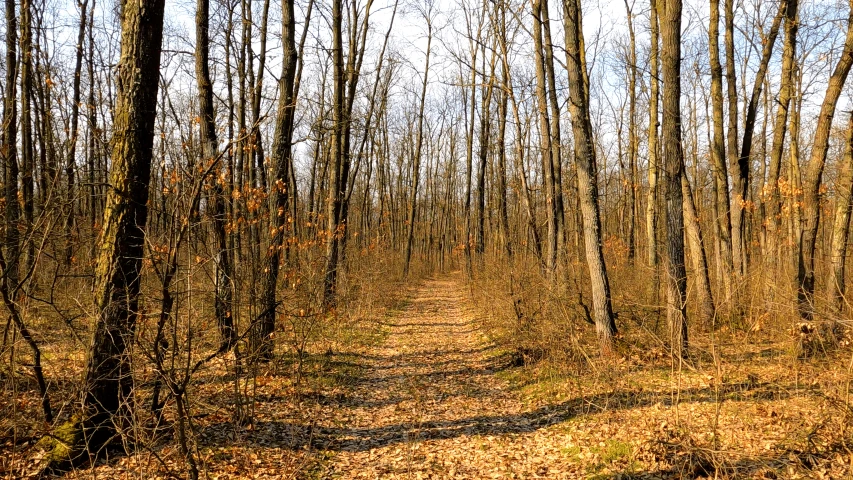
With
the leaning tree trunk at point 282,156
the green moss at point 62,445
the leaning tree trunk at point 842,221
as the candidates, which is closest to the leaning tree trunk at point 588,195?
the leaning tree trunk at point 842,221

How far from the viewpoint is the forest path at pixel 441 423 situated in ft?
15.7

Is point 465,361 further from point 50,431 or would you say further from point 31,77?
point 31,77

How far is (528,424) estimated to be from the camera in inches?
232

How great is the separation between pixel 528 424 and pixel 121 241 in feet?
15.8

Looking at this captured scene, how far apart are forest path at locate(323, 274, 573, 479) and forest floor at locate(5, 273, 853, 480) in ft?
0.08

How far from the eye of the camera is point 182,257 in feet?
16.0

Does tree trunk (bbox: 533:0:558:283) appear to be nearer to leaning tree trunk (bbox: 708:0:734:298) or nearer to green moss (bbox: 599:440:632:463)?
leaning tree trunk (bbox: 708:0:734:298)

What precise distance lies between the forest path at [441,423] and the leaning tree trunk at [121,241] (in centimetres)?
214

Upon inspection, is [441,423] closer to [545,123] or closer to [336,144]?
[545,123]

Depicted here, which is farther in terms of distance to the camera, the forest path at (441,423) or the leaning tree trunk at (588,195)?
the leaning tree trunk at (588,195)

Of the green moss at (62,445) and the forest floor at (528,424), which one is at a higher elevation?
the green moss at (62,445)

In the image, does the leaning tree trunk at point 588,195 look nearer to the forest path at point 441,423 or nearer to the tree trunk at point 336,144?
the forest path at point 441,423

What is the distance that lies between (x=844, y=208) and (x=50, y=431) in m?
10.1

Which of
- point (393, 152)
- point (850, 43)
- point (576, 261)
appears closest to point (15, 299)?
point (576, 261)
